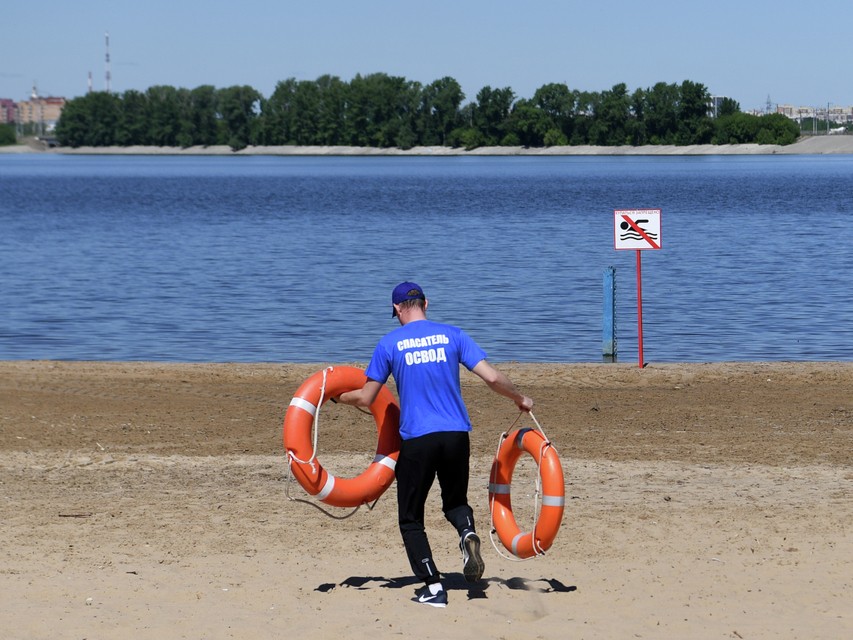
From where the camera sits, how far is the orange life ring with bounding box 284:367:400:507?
772cm

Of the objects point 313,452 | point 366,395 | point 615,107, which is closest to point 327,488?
point 313,452

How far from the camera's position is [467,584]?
777 cm

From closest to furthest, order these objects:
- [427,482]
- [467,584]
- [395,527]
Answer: [427,482], [467,584], [395,527]

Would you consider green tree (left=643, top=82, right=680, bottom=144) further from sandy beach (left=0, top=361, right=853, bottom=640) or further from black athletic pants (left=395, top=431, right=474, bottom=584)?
black athletic pants (left=395, top=431, right=474, bottom=584)

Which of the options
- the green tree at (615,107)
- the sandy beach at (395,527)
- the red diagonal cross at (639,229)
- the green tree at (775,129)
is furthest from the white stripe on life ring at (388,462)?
the green tree at (775,129)

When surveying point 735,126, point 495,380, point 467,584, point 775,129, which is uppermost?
point 735,126

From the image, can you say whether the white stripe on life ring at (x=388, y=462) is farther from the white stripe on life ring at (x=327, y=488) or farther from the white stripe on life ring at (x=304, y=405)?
the white stripe on life ring at (x=304, y=405)

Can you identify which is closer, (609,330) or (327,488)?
(327,488)

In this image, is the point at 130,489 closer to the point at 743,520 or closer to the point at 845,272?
the point at 743,520

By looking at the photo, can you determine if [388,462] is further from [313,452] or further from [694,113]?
[694,113]

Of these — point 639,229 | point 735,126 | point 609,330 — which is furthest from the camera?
Answer: point 735,126

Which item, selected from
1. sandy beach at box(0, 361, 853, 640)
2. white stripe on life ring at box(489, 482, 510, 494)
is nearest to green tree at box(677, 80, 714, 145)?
sandy beach at box(0, 361, 853, 640)

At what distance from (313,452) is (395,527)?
147 cm

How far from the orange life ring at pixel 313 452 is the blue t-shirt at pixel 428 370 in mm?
659
